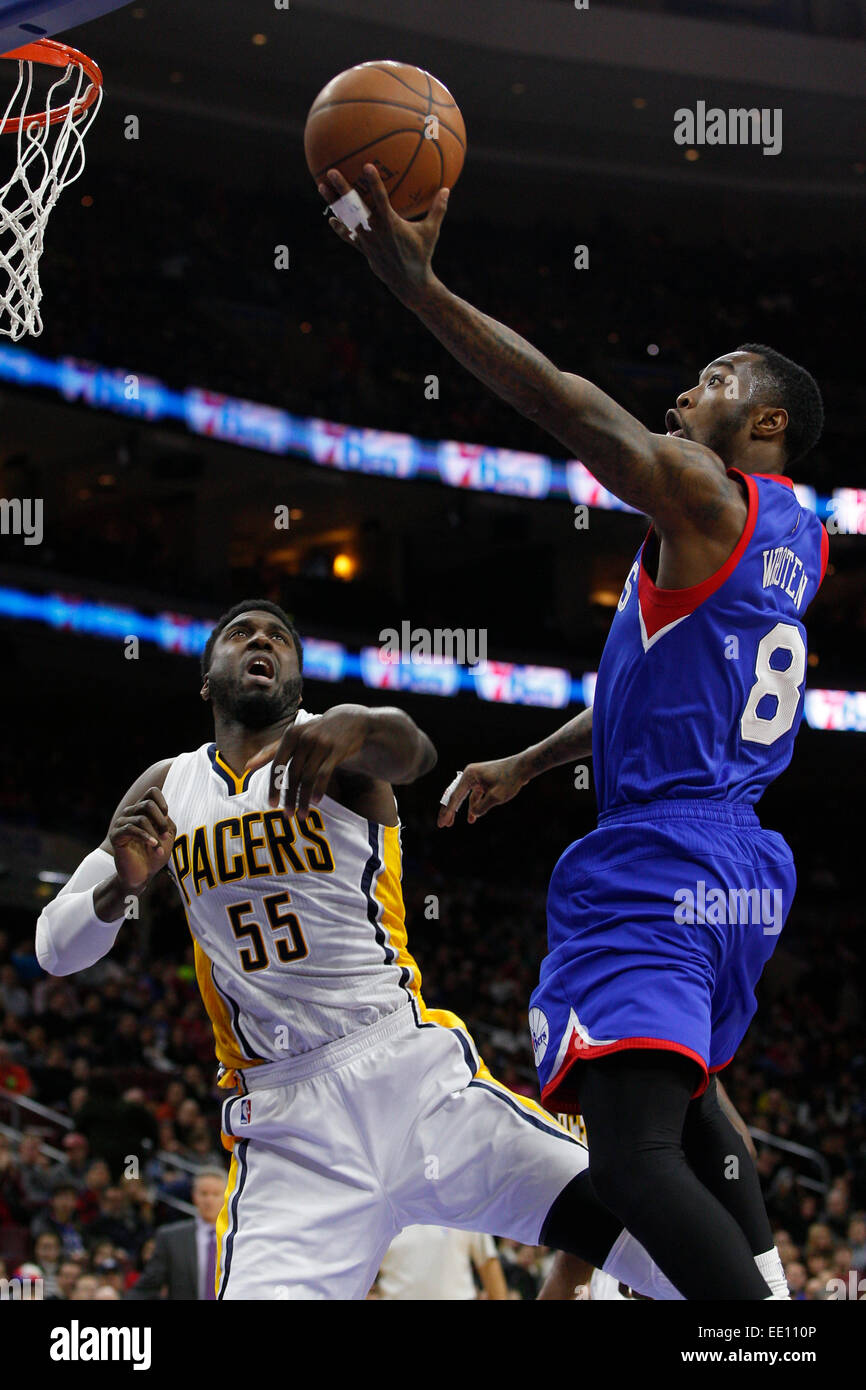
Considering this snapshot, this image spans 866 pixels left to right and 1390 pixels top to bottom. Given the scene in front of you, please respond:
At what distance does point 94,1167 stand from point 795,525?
7.50m

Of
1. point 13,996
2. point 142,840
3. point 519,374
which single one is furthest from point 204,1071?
point 519,374

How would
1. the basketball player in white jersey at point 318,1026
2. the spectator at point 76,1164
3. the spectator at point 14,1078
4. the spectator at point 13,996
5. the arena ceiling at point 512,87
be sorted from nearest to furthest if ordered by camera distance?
the basketball player in white jersey at point 318,1026, the spectator at point 76,1164, the spectator at point 14,1078, the spectator at point 13,996, the arena ceiling at point 512,87

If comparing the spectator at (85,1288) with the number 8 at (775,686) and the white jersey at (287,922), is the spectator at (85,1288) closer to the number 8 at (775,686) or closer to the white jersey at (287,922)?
the white jersey at (287,922)

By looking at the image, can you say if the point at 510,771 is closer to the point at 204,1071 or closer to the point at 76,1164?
the point at 76,1164

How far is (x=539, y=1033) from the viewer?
3.04 m

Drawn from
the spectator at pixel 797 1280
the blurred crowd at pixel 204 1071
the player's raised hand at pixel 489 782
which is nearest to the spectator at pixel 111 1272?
the blurred crowd at pixel 204 1071

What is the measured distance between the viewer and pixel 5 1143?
32.6 feet

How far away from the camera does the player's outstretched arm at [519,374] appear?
9.16ft

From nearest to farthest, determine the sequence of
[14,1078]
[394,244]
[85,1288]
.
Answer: [394,244] < [85,1288] < [14,1078]

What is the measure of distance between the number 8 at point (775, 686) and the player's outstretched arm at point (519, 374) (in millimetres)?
406

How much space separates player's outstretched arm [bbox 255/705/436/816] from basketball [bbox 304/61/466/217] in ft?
3.60

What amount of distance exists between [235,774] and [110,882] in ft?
1.39
